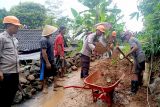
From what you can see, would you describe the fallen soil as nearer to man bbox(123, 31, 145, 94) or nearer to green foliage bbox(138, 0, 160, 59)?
man bbox(123, 31, 145, 94)

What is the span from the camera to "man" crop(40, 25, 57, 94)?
22.3 feet

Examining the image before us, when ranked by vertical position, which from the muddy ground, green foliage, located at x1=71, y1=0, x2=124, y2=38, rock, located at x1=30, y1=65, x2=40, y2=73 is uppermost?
green foliage, located at x1=71, y1=0, x2=124, y2=38

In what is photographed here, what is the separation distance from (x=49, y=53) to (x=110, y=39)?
18.4 feet

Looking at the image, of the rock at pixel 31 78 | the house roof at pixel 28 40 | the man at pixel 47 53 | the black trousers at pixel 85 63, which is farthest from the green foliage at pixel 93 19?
the man at pixel 47 53

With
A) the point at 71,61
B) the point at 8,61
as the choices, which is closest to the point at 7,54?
the point at 8,61

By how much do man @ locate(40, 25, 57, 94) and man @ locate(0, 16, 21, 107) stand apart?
1.96 m

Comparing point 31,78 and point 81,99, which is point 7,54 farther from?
point 31,78

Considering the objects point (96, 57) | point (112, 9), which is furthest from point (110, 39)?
point (112, 9)

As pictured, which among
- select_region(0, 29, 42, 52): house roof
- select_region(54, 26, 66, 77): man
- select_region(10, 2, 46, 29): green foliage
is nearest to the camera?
select_region(54, 26, 66, 77): man

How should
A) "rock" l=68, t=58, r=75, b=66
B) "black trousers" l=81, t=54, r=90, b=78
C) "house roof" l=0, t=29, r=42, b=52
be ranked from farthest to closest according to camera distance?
"house roof" l=0, t=29, r=42, b=52 → "rock" l=68, t=58, r=75, b=66 → "black trousers" l=81, t=54, r=90, b=78

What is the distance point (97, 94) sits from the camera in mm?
6516

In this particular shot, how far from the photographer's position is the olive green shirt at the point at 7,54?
462 centimetres

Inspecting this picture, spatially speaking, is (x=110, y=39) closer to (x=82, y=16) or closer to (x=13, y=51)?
(x=82, y=16)

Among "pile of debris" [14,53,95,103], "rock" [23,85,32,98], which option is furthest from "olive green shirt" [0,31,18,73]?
"rock" [23,85,32,98]
